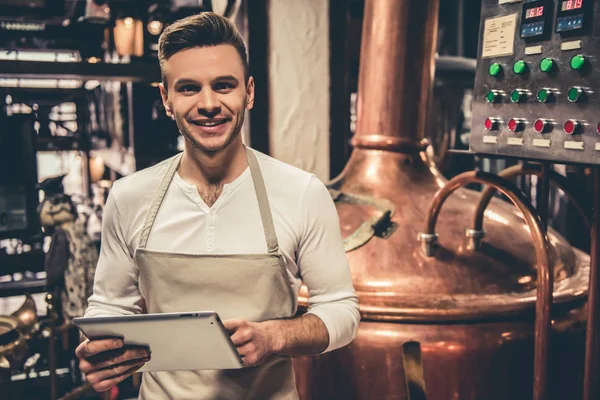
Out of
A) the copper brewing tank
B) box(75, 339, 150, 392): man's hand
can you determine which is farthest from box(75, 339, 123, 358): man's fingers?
the copper brewing tank

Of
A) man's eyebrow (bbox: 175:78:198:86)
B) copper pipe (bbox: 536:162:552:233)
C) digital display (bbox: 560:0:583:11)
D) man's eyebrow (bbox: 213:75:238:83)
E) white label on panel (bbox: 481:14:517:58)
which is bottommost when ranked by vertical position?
copper pipe (bbox: 536:162:552:233)

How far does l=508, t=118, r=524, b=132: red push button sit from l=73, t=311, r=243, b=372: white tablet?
3.37 feet

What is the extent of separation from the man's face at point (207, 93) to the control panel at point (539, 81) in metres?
0.81

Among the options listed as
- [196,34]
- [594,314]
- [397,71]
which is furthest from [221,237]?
[397,71]

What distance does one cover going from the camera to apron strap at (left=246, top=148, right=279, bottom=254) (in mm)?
1355

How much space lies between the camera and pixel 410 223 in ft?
7.10

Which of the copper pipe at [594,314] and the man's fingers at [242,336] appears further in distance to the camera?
the copper pipe at [594,314]

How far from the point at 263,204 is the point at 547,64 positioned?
0.85m

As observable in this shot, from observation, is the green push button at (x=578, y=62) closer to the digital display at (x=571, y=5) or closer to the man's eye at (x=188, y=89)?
the digital display at (x=571, y=5)

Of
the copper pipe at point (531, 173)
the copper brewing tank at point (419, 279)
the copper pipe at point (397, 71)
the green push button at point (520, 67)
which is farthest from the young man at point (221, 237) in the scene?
the copper pipe at point (397, 71)

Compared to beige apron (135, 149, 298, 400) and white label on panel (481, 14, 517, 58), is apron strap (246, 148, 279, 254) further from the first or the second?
white label on panel (481, 14, 517, 58)

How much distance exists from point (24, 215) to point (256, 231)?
1.71 meters

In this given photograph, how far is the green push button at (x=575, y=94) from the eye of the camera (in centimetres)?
147

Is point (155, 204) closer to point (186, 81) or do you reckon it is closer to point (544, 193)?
point (186, 81)
